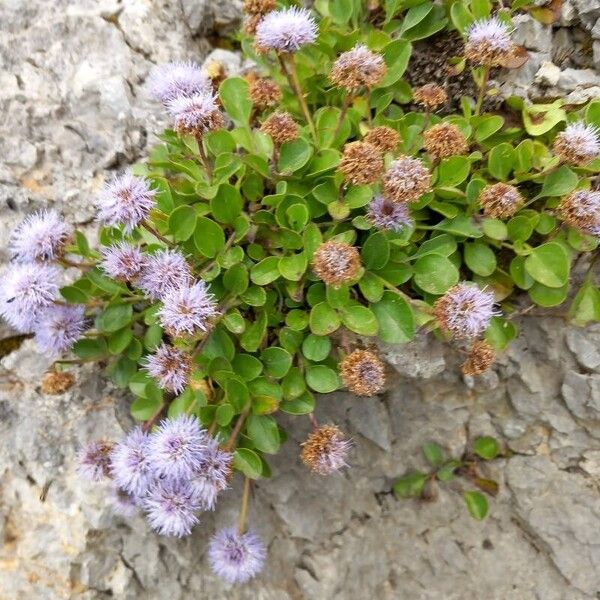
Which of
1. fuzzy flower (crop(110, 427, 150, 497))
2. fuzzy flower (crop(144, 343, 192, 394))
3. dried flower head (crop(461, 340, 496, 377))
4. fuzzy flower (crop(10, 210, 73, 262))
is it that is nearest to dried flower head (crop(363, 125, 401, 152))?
dried flower head (crop(461, 340, 496, 377))

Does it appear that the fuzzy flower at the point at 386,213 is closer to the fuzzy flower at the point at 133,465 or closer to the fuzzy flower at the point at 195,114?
the fuzzy flower at the point at 195,114

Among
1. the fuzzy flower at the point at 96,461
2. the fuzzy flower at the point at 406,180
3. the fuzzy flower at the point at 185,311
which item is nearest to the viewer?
the fuzzy flower at the point at 185,311

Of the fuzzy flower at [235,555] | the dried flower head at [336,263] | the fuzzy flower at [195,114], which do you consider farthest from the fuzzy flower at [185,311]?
the fuzzy flower at [235,555]

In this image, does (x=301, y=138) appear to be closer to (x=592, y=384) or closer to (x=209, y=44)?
(x=209, y=44)

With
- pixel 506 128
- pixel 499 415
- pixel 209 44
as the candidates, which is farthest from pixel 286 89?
pixel 499 415

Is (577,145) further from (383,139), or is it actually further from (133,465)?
(133,465)

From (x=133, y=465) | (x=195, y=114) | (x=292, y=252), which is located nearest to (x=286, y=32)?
(x=195, y=114)
